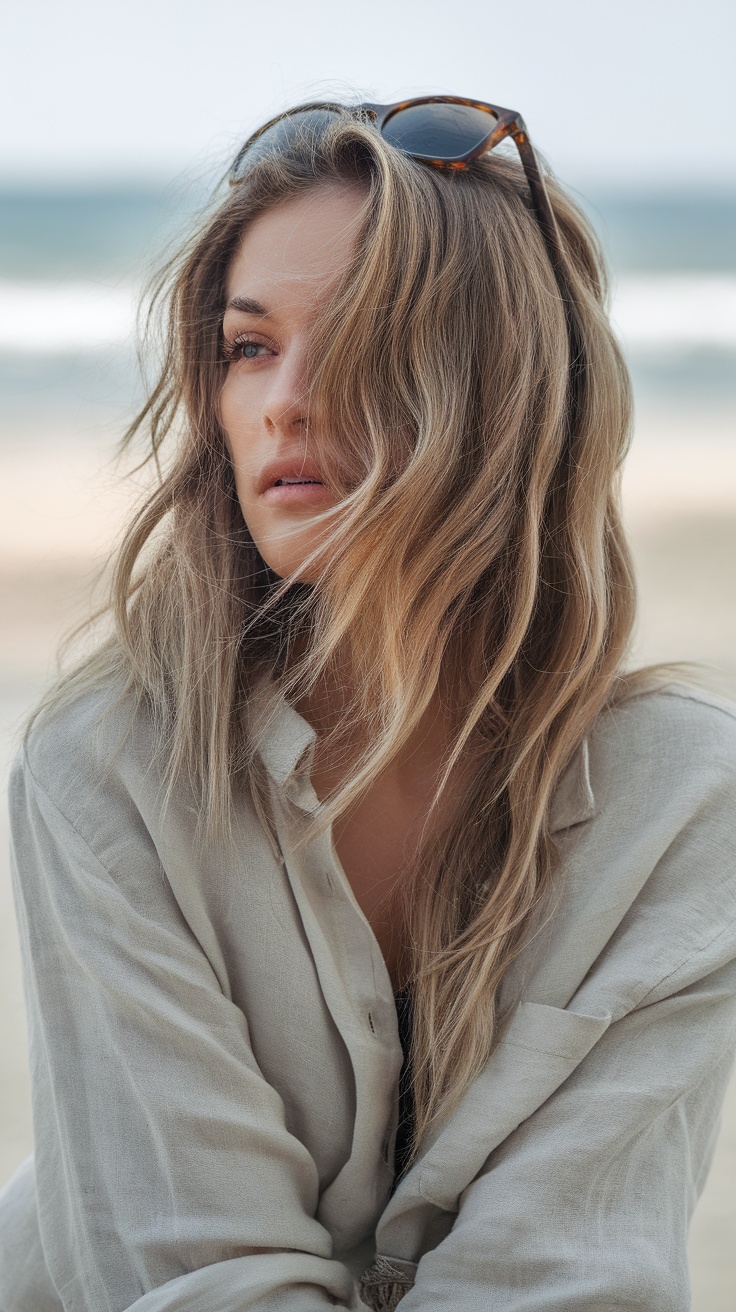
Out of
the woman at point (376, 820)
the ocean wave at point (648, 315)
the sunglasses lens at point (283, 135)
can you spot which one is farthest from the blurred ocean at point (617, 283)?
the woman at point (376, 820)

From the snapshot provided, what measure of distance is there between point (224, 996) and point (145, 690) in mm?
292

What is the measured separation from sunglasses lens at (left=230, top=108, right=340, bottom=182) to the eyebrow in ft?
0.50

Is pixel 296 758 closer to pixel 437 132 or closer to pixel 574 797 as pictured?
pixel 574 797

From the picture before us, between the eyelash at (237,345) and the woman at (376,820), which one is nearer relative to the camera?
the woman at (376,820)

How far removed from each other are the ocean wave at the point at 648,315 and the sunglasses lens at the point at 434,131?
144 inches

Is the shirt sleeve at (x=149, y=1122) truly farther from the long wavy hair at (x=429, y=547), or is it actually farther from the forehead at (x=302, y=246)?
the forehead at (x=302, y=246)

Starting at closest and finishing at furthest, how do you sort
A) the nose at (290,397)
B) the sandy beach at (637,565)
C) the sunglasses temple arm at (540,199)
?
the nose at (290,397) < the sunglasses temple arm at (540,199) < the sandy beach at (637,565)

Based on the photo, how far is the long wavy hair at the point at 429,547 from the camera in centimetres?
98

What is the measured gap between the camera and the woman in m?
0.91

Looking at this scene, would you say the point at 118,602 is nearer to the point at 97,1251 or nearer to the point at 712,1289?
the point at 97,1251

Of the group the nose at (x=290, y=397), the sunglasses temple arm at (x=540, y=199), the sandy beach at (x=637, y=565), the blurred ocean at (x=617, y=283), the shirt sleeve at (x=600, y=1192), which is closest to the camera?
the shirt sleeve at (x=600, y=1192)

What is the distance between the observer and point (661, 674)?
1.19 metres

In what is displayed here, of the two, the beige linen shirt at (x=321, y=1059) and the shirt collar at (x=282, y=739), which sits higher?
the shirt collar at (x=282, y=739)

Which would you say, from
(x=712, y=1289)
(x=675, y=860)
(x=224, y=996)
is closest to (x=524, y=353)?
(x=675, y=860)
